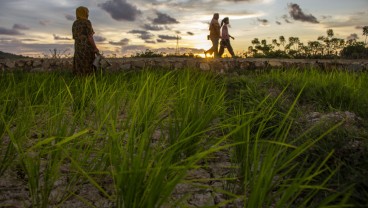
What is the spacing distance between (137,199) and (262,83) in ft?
13.4

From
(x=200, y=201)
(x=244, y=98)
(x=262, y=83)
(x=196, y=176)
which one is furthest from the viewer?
(x=262, y=83)

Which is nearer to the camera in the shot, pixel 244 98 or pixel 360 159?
pixel 360 159

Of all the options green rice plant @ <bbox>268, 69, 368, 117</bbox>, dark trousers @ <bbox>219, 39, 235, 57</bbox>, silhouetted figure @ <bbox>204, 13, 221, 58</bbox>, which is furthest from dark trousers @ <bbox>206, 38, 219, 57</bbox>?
green rice plant @ <bbox>268, 69, 368, 117</bbox>

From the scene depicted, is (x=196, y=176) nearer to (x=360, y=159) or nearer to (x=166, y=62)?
(x=360, y=159)

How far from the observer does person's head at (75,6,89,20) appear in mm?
6047

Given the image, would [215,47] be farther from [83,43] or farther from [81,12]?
[81,12]

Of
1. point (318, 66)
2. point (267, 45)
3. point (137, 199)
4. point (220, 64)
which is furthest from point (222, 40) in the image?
point (137, 199)

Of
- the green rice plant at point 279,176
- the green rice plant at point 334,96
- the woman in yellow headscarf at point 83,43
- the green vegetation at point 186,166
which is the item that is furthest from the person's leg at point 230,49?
the green rice plant at point 279,176

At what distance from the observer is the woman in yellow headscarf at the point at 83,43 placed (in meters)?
6.10

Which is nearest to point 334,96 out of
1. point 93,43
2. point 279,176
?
point 279,176

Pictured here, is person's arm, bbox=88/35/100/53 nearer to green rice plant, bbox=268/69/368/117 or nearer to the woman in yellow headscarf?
the woman in yellow headscarf

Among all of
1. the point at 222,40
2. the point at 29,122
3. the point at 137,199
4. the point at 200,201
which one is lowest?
the point at 200,201

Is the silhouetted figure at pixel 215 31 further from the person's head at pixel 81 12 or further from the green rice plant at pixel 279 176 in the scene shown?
the green rice plant at pixel 279 176

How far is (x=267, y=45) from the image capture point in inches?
760
